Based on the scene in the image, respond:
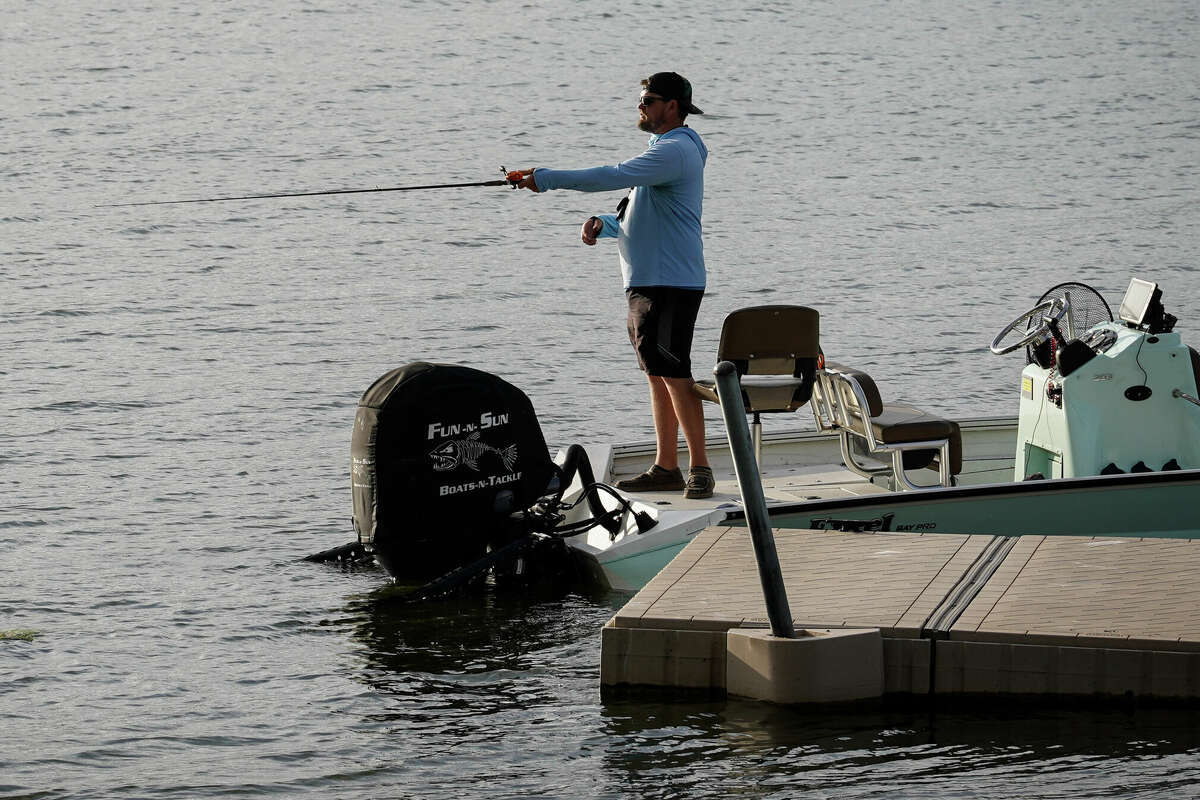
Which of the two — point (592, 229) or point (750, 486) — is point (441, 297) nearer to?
point (592, 229)

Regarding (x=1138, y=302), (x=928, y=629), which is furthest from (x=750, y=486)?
(x=1138, y=302)

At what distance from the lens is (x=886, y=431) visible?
7.43m

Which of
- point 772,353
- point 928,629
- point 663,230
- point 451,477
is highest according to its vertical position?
point 663,230

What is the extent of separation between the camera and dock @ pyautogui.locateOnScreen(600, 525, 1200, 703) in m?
5.39

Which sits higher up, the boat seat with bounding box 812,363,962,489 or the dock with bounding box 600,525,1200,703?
the boat seat with bounding box 812,363,962,489

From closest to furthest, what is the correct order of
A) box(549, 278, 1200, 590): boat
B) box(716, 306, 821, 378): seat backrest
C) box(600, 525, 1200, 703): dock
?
1. box(600, 525, 1200, 703): dock
2. box(549, 278, 1200, 590): boat
3. box(716, 306, 821, 378): seat backrest

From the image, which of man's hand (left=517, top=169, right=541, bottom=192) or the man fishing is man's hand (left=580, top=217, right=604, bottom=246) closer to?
the man fishing

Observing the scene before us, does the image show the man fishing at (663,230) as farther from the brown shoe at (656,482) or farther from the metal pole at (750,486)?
the metal pole at (750,486)

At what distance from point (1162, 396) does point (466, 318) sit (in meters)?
9.44

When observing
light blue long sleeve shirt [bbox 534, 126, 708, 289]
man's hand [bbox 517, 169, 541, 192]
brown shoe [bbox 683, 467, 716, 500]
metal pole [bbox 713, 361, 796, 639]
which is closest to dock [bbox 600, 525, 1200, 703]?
metal pole [bbox 713, 361, 796, 639]

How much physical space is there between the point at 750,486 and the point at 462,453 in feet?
6.01

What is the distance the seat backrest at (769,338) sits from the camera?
725cm

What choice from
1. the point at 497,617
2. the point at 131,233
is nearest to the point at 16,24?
the point at 131,233

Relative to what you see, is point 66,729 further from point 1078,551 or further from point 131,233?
point 131,233
